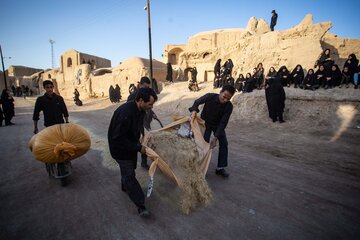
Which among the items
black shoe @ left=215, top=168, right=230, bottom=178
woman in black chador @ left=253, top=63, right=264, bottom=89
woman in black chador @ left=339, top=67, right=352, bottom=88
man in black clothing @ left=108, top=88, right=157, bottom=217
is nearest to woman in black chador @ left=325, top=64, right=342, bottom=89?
woman in black chador @ left=339, top=67, right=352, bottom=88

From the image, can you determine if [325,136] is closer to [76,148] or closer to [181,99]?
[76,148]

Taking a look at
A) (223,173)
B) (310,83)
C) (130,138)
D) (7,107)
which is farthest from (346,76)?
(7,107)

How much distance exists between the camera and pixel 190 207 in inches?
111

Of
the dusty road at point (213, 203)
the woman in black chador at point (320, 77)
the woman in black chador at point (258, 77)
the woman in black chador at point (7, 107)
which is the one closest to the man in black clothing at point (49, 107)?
the dusty road at point (213, 203)

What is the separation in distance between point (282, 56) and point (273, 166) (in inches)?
428

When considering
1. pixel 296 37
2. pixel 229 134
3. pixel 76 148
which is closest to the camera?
pixel 76 148

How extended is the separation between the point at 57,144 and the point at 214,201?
2.51 metres

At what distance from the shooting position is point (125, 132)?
261 cm

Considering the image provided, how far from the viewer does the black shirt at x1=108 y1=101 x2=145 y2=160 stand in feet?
8.47

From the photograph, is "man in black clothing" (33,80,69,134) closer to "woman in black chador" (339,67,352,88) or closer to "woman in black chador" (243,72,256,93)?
"woman in black chador" (243,72,256,93)

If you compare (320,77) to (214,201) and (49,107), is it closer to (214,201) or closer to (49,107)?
(214,201)

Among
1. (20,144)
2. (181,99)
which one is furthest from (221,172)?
(181,99)

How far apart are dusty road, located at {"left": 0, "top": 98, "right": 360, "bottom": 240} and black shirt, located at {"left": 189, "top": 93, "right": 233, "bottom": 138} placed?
863 mm

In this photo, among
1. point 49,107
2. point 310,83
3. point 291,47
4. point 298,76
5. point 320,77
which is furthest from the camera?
point 291,47
